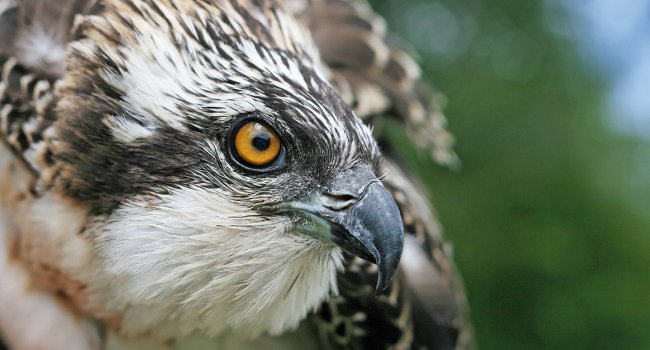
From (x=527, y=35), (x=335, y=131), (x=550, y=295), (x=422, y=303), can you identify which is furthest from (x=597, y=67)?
(x=335, y=131)

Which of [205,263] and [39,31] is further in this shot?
[39,31]

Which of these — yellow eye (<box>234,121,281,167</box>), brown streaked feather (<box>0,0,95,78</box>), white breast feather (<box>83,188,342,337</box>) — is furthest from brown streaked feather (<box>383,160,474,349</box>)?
brown streaked feather (<box>0,0,95,78</box>)

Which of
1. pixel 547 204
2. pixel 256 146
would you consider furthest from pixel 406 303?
pixel 547 204

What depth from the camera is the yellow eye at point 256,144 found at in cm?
254

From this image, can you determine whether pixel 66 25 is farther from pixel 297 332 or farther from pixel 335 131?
pixel 297 332

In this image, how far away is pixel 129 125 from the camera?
8.62 feet

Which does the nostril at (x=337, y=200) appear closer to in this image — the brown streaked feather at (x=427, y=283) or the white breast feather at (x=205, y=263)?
the white breast feather at (x=205, y=263)

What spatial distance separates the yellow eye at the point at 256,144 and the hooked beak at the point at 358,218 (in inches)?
6.9

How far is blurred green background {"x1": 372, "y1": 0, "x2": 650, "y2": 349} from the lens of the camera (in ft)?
24.0

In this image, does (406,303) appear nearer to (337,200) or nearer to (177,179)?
(337,200)

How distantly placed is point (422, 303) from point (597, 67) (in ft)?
23.3

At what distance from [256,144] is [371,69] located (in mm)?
1705

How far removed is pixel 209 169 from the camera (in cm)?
258

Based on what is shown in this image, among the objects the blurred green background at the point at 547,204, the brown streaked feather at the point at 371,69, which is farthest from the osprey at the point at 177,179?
the blurred green background at the point at 547,204
